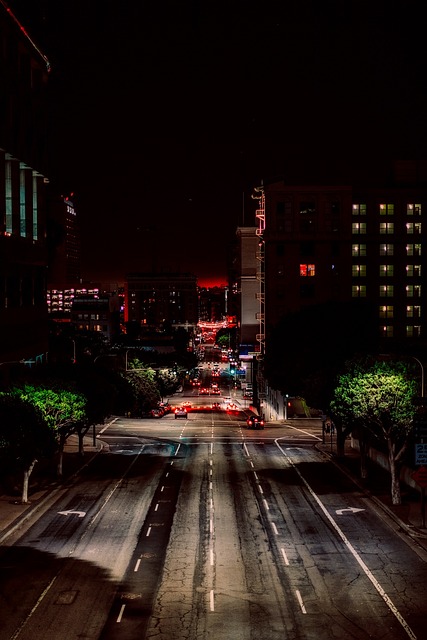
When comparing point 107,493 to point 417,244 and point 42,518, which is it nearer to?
point 42,518

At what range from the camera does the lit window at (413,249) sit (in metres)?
126

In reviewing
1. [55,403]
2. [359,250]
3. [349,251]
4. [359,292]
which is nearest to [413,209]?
[359,250]

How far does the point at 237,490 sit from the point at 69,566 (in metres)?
17.7

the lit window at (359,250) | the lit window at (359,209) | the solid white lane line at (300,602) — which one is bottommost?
the solid white lane line at (300,602)

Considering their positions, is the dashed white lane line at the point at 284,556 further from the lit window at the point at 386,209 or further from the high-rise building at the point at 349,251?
the lit window at the point at 386,209

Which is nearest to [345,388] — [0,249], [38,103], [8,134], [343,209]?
[0,249]

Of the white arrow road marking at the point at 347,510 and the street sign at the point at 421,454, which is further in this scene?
the white arrow road marking at the point at 347,510

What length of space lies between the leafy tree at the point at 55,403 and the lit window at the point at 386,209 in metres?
87.4

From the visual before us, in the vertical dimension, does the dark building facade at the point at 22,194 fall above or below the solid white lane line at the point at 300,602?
above

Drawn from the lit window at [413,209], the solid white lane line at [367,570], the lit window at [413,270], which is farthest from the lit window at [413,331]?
the solid white lane line at [367,570]

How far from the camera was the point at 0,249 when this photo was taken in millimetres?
54469

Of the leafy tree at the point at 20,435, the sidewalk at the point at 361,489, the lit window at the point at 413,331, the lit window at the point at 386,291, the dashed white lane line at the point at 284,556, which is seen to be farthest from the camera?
the lit window at the point at 386,291

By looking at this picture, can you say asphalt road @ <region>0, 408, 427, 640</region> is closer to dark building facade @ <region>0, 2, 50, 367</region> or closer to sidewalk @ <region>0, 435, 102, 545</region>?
sidewalk @ <region>0, 435, 102, 545</region>

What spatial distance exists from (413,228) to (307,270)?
18390mm
